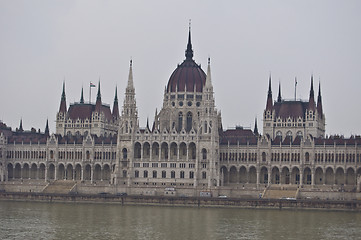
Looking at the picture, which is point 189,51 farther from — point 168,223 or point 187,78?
point 168,223

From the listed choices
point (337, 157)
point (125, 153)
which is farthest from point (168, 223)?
point (125, 153)

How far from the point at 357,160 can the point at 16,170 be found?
7369 cm

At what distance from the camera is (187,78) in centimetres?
18650

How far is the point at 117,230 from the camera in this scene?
10744 cm

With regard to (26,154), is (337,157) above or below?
below

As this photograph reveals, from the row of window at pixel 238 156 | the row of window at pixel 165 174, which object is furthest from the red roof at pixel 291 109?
the row of window at pixel 165 174

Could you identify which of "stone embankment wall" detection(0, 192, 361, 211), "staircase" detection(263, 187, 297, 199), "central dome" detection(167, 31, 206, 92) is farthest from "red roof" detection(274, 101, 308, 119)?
"stone embankment wall" detection(0, 192, 361, 211)

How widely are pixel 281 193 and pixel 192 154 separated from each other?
24185mm

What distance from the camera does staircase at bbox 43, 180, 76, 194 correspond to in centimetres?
16705

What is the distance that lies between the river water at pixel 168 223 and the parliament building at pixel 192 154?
21.2m

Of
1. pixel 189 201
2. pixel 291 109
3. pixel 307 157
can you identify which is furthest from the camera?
pixel 291 109

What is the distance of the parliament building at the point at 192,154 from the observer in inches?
6412

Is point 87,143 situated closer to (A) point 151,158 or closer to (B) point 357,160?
(A) point 151,158

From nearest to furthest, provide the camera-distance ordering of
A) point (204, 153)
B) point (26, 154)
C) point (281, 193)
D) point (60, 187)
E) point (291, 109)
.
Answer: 1. point (281, 193)
2. point (204, 153)
3. point (60, 187)
4. point (291, 109)
5. point (26, 154)
